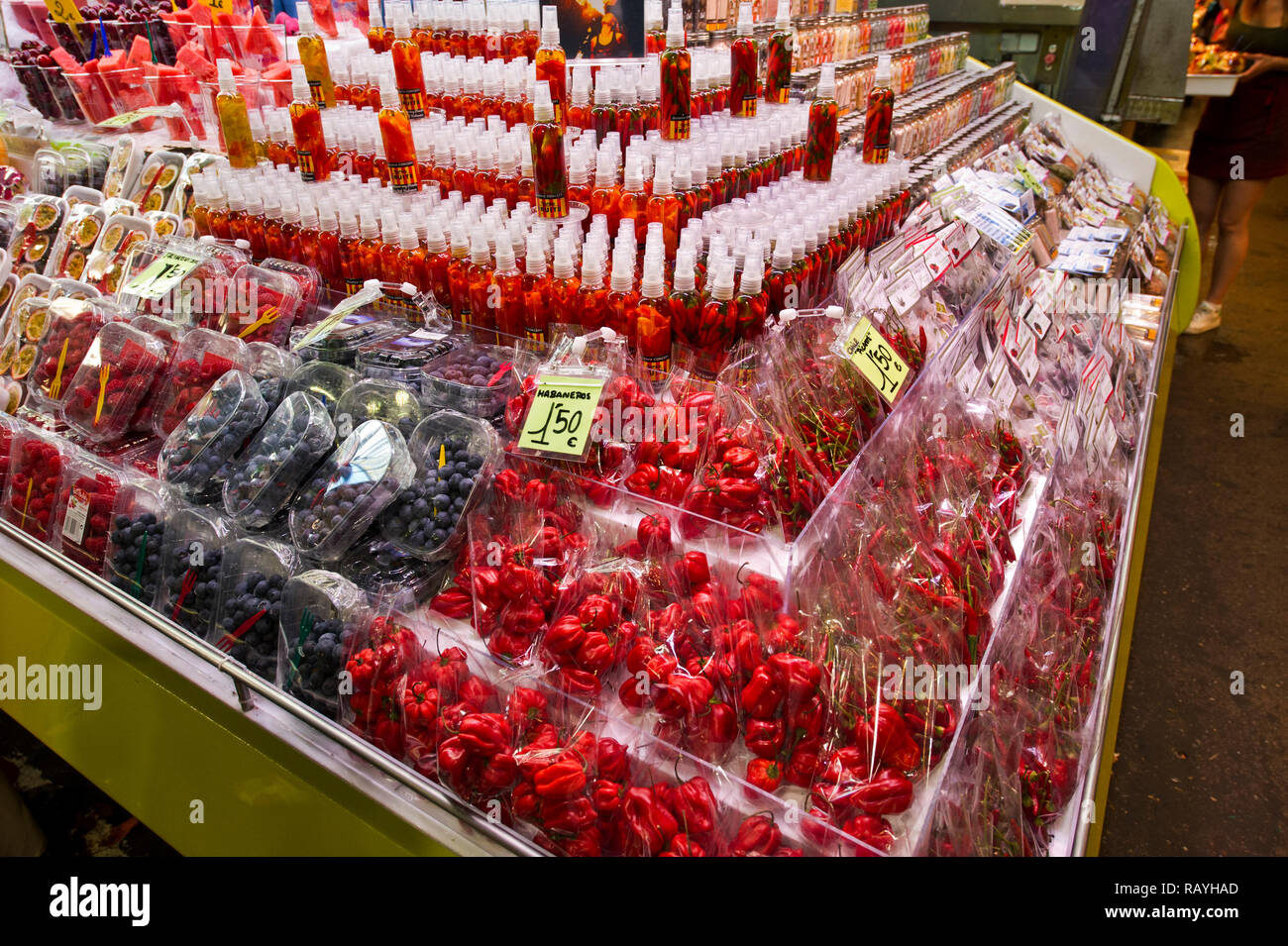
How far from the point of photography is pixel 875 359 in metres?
1.70

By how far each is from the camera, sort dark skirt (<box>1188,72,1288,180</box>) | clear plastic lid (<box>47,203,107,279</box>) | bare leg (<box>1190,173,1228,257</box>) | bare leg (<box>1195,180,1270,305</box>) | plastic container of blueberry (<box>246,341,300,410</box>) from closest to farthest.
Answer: plastic container of blueberry (<box>246,341,300,410</box>), clear plastic lid (<box>47,203,107,279</box>), dark skirt (<box>1188,72,1288,180</box>), bare leg (<box>1195,180,1270,305</box>), bare leg (<box>1190,173,1228,257</box>)

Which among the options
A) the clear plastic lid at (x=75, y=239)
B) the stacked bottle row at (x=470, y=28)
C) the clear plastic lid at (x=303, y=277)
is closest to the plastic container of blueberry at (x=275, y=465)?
the clear plastic lid at (x=303, y=277)

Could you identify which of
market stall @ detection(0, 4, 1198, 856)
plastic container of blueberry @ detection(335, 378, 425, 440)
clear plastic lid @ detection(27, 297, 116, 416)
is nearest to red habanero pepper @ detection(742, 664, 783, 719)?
market stall @ detection(0, 4, 1198, 856)

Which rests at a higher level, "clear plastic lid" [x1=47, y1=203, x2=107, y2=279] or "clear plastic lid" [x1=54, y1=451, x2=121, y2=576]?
"clear plastic lid" [x1=47, y1=203, x2=107, y2=279]

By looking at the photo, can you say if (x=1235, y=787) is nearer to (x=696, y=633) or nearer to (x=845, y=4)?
(x=696, y=633)

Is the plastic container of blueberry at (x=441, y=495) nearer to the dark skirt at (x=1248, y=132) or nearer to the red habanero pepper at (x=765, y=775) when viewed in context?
the red habanero pepper at (x=765, y=775)

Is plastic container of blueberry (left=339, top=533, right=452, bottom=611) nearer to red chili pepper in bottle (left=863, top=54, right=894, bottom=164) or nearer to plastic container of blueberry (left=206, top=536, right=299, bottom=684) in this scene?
plastic container of blueberry (left=206, top=536, right=299, bottom=684)

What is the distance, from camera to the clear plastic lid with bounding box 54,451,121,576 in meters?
1.66

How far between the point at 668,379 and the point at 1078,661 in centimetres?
97

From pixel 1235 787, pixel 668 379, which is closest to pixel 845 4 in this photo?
pixel 668 379

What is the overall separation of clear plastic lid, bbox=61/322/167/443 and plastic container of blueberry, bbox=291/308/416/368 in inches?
13.0

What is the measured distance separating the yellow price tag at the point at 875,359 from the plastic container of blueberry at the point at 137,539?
4.65 ft

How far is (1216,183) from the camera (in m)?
4.84
